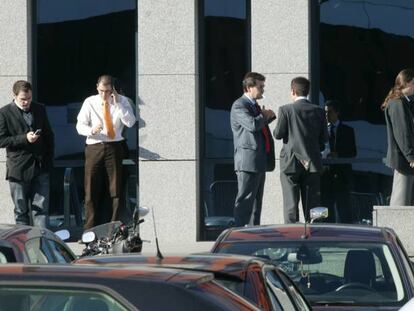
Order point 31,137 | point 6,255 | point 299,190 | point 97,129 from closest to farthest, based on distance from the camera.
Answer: point 6,255
point 31,137
point 299,190
point 97,129

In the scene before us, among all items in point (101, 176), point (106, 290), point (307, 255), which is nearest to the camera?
point (106, 290)

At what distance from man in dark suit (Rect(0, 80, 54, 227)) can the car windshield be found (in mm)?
6261

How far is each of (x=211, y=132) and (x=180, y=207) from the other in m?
1.15

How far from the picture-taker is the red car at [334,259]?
27.6 ft

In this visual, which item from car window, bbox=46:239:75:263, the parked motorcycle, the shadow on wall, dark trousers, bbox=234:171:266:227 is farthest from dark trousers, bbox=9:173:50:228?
car window, bbox=46:239:75:263

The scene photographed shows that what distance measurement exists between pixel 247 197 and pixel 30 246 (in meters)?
6.87

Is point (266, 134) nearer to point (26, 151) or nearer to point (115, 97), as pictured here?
point (115, 97)

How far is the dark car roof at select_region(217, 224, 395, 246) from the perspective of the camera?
8.79 meters

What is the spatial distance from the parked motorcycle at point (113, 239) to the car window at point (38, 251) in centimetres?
241

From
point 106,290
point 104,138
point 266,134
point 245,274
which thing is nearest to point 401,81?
point 266,134

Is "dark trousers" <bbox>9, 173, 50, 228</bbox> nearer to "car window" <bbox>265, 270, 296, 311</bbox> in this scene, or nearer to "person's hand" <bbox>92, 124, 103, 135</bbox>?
"person's hand" <bbox>92, 124, 103, 135</bbox>

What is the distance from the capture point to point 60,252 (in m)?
8.82

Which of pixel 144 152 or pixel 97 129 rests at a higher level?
pixel 97 129

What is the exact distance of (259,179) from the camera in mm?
14992
